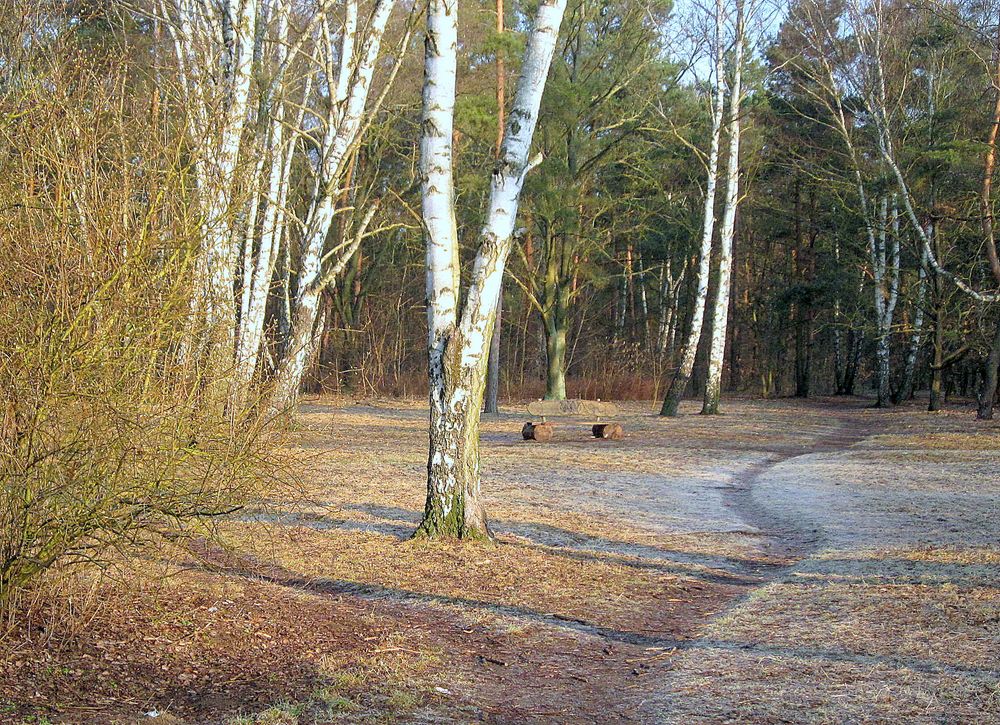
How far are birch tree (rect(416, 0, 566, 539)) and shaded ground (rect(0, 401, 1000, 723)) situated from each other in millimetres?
533

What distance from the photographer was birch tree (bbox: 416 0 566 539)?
7.61 metres

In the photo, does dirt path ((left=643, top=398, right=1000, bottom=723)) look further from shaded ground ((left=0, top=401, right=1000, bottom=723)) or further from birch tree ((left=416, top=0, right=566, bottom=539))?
birch tree ((left=416, top=0, right=566, bottom=539))

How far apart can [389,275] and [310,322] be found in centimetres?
2260

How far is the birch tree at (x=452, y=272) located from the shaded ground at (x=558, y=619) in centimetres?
53

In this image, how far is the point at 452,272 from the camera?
308 inches

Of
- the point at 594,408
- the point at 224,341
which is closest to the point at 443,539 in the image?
the point at 224,341

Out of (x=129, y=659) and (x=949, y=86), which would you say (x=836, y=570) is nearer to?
(x=129, y=659)

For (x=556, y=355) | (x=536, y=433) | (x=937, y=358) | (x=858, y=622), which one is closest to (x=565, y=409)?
(x=556, y=355)

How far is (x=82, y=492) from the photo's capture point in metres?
4.66

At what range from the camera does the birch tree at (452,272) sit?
7613 millimetres

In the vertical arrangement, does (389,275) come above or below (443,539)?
above

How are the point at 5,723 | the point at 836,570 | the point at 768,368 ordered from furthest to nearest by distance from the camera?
the point at 768,368, the point at 836,570, the point at 5,723

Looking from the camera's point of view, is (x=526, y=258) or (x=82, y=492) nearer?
(x=82, y=492)

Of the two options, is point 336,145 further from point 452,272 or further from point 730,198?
point 730,198
